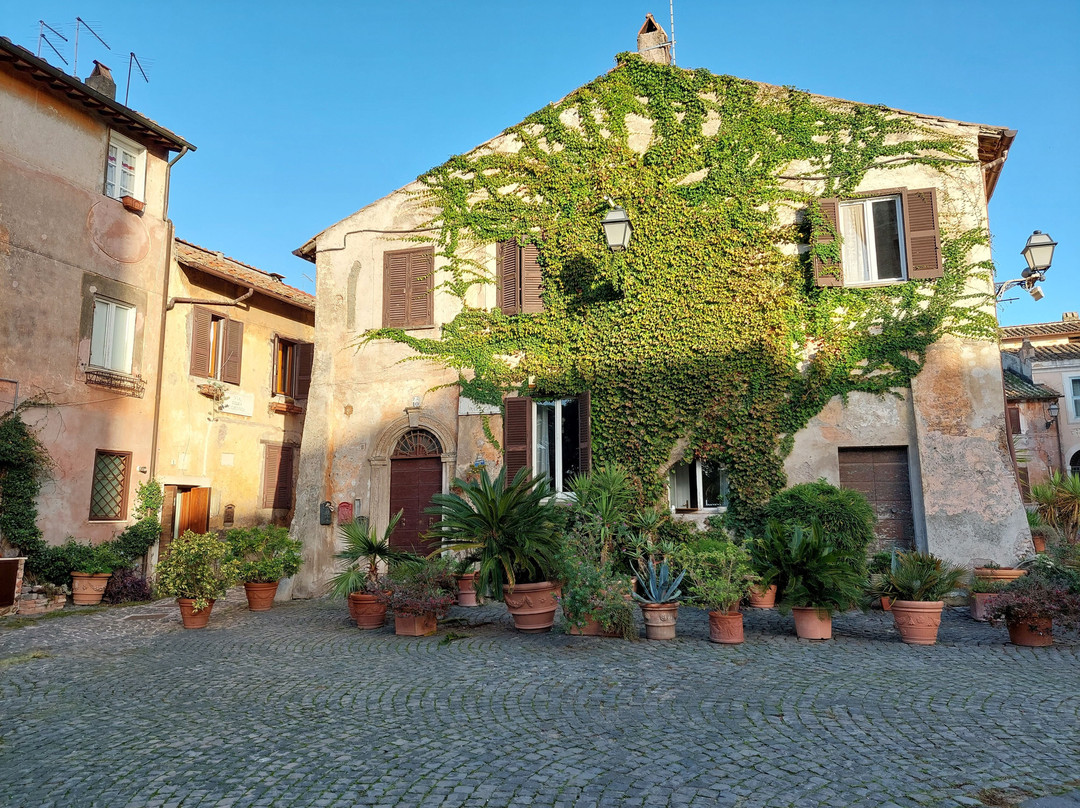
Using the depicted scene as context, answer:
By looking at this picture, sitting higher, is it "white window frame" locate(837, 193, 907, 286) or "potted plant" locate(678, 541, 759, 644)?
"white window frame" locate(837, 193, 907, 286)

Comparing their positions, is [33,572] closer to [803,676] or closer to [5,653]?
[5,653]

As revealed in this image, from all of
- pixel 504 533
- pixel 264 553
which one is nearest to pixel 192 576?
pixel 264 553

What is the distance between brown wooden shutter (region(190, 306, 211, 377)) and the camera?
15.7m

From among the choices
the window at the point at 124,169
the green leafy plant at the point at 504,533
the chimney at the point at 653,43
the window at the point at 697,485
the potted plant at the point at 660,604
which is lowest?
the potted plant at the point at 660,604

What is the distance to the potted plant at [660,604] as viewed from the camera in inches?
320

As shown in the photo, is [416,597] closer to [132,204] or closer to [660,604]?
[660,604]

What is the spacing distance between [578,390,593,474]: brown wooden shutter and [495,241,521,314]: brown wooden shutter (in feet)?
6.60

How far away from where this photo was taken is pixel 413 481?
13305 millimetres

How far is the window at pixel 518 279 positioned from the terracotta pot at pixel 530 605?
565cm

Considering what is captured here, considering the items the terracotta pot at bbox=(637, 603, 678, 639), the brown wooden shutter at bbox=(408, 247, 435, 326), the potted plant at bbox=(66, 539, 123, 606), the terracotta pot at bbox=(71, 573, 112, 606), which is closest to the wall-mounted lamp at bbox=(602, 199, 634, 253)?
the brown wooden shutter at bbox=(408, 247, 435, 326)

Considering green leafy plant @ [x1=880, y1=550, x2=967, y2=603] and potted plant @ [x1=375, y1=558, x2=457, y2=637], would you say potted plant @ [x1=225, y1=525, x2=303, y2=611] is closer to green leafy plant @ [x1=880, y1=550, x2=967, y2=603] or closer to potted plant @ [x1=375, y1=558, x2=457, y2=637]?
potted plant @ [x1=375, y1=558, x2=457, y2=637]

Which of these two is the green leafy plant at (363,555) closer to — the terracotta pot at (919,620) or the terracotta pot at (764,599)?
the terracotta pot at (764,599)

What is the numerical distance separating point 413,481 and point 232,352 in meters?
6.05

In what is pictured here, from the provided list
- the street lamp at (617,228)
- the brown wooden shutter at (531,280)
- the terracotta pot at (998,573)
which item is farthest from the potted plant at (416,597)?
the terracotta pot at (998,573)
